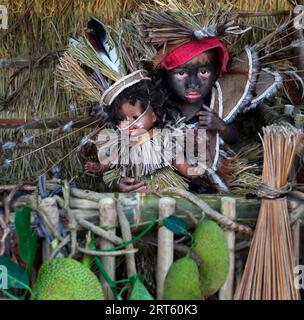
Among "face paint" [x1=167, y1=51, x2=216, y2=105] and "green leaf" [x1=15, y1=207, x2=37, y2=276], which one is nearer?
"green leaf" [x1=15, y1=207, x2=37, y2=276]

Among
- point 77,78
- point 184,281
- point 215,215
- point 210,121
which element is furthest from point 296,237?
point 77,78

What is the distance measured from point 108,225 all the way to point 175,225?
0.53ft

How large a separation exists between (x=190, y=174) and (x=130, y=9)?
74cm

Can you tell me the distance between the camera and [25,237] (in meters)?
1.36

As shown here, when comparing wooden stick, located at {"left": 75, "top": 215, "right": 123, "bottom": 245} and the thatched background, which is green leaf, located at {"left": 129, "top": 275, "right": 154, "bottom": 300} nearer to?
wooden stick, located at {"left": 75, "top": 215, "right": 123, "bottom": 245}

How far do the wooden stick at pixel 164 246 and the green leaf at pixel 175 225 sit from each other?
0.05 ft

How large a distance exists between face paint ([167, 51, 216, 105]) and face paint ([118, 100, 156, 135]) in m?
0.13

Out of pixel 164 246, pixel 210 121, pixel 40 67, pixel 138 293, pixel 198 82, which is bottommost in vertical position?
pixel 138 293

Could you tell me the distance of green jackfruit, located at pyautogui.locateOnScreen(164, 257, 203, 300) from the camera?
137 centimetres

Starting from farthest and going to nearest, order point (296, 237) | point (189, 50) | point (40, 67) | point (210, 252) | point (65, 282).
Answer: point (40, 67)
point (189, 50)
point (296, 237)
point (210, 252)
point (65, 282)

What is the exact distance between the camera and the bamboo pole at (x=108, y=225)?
56.6 inches

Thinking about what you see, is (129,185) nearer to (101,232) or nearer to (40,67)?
(101,232)

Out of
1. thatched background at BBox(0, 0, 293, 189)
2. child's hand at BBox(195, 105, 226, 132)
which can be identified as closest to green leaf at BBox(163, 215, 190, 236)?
child's hand at BBox(195, 105, 226, 132)
